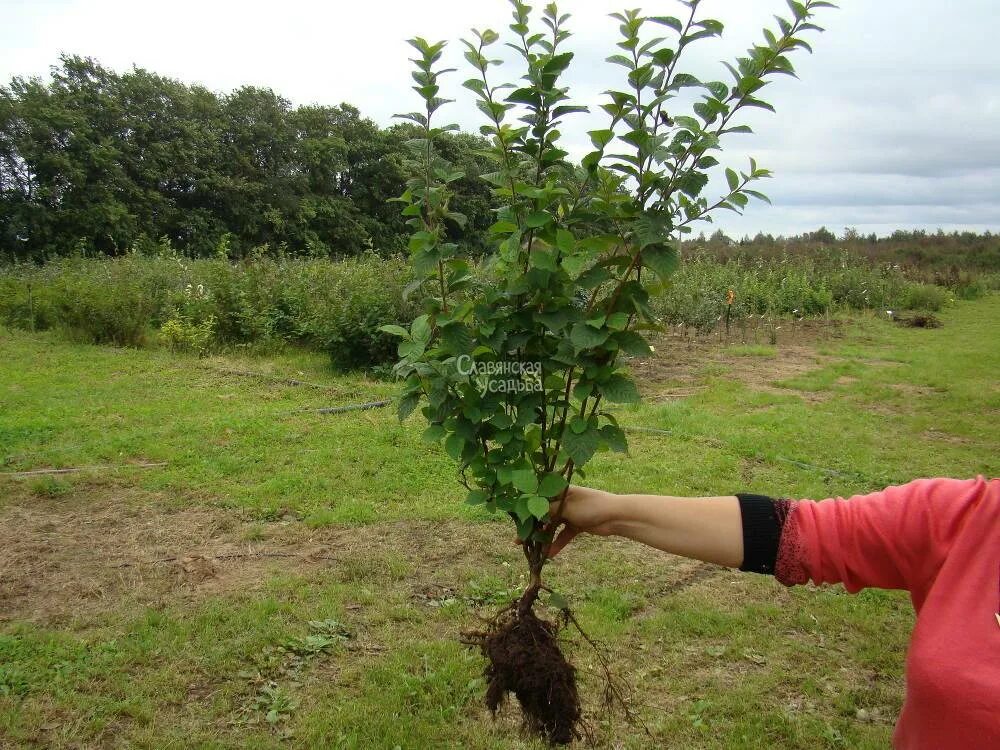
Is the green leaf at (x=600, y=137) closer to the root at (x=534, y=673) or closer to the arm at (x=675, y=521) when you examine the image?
the arm at (x=675, y=521)

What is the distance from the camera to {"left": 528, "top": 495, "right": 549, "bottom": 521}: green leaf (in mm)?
1897

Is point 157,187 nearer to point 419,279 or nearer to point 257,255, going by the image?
point 257,255

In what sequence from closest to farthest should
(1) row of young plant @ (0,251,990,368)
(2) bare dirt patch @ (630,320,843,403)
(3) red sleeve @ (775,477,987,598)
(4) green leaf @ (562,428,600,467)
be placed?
(3) red sleeve @ (775,477,987,598) < (4) green leaf @ (562,428,600,467) < (2) bare dirt patch @ (630,320,843,403) < (1) row of young plant @ (0,251,990,368)

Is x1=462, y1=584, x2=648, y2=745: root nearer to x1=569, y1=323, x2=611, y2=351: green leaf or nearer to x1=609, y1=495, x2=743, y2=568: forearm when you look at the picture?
x1=609, y1=495, x2=743, y2=568: forearm

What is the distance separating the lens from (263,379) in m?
9.16

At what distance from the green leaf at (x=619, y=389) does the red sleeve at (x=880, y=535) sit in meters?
0.48

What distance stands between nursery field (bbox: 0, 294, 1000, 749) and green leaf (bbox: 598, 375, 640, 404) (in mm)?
1759

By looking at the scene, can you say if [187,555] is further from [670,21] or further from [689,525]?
[670,21]

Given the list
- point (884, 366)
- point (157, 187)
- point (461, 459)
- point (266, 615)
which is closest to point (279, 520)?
point (266, 615)

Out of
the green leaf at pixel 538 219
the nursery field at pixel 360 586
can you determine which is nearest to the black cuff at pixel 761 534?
the green leaf at pixel 538 219

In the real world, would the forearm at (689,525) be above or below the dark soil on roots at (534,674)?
above

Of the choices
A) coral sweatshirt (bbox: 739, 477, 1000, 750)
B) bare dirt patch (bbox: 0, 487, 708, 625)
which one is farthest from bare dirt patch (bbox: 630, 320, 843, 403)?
coral sweatshirt (bbox: 739, 477, 1000, 750)

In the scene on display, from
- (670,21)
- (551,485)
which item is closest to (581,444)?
(551,485)

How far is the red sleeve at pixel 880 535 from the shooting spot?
4.79 feet
